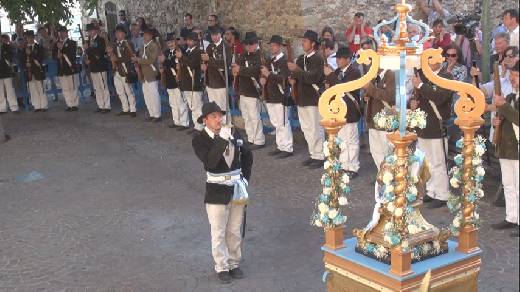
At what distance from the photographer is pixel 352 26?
1502 centimetres

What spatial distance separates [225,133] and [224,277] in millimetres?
1532

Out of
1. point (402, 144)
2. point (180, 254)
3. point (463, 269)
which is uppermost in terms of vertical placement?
point (402, 144)

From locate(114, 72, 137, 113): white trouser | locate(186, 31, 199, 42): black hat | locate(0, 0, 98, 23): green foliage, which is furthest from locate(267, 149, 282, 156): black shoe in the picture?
locate(0, 0, 98, 23): green foliage

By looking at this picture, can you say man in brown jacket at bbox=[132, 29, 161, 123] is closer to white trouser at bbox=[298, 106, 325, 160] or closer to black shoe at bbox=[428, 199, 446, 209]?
white trouser at bbox=[298, 106, 325, 160]

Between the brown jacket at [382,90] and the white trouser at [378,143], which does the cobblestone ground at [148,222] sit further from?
the brown jacket at [382,90]

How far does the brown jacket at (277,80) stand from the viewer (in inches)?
463

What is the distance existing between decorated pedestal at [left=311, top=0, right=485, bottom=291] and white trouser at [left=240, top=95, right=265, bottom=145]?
23.2ft

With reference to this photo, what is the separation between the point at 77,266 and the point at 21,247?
3.69 feet

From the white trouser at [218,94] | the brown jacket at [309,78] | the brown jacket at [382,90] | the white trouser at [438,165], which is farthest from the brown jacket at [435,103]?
the white trouser at [218,94]

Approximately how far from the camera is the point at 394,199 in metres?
5.15

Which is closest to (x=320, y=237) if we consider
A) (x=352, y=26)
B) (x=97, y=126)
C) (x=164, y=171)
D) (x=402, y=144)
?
(x=402, y=144)

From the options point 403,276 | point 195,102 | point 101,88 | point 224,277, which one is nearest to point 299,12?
point 195,102

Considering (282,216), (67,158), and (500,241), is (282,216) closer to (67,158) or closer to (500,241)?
(500,241)

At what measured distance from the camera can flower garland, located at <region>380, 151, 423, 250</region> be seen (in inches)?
202
